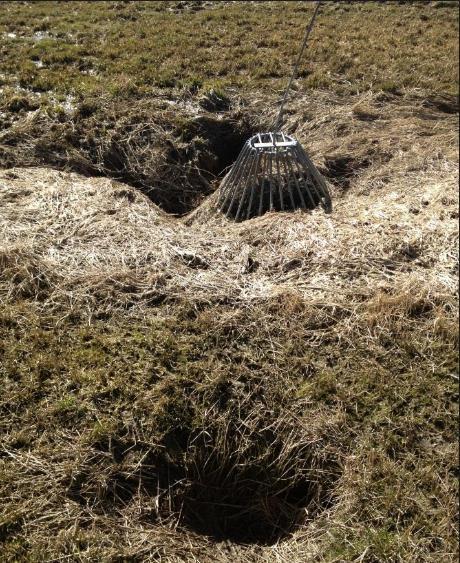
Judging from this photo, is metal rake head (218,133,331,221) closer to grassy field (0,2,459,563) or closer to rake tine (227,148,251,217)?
rake tine (227,148,251,217)

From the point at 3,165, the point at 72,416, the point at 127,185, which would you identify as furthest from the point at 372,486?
the point at 3,165

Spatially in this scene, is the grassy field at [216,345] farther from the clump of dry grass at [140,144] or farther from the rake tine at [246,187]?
the rake tine at [246,187]

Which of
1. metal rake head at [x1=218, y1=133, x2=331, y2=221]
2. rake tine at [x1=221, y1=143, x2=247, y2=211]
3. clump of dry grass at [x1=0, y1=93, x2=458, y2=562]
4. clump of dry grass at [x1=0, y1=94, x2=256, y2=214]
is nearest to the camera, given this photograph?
clump of dry grass at [x1=0, y1=93, x2=458, y2=562]

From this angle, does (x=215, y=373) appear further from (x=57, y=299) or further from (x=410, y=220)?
(x=410, y=220)

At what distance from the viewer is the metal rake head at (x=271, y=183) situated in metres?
5.41

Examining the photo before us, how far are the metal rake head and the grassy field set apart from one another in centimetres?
25

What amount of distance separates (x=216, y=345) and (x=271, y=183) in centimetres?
210

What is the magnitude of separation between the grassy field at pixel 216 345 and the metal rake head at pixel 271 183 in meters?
0.25

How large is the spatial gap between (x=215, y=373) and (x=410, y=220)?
234cm

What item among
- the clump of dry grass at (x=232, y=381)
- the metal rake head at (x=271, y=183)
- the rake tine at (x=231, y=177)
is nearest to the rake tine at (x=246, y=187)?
the metal rake head at (x=271, y=183)

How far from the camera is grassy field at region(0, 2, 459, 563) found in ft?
10.4

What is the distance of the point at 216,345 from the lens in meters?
4.00

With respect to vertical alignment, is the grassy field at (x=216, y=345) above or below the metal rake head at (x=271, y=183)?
below

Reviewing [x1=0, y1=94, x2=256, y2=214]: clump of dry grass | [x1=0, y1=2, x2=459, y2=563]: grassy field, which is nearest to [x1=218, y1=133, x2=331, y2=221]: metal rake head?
[x1=0, y1=2, x2=459, y2=563]: grassy field
